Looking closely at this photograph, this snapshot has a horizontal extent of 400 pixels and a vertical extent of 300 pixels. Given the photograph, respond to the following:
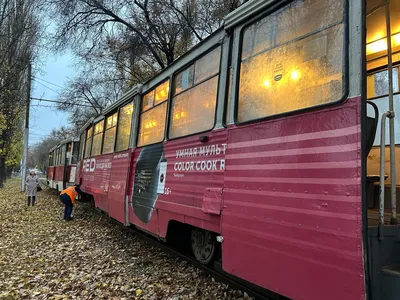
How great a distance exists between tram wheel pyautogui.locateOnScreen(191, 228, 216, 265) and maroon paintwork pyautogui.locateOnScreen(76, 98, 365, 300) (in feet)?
2.67

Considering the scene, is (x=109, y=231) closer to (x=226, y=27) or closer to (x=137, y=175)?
(x=137, y=175)

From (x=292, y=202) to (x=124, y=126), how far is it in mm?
5320

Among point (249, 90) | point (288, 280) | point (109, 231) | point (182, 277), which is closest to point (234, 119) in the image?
point (249, 90)

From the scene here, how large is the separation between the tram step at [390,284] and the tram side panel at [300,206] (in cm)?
26

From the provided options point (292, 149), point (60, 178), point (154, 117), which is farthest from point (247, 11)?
point (60, 178)

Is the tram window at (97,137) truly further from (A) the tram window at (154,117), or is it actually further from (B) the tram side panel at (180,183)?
(B) the tram side panel at (180,183)

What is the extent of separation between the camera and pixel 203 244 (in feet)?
15.9

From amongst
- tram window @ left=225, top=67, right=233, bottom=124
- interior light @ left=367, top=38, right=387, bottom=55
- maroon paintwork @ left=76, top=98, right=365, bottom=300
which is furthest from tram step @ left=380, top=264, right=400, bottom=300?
interior light @ left=367, top=38, right=387, bottom=55

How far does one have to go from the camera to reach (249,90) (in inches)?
129

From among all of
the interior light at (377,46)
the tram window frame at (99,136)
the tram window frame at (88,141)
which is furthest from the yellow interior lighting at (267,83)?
the tram window frame at (88,141)

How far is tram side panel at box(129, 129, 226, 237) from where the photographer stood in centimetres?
363

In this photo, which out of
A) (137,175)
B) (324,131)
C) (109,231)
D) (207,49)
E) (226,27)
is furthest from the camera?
(109,231)

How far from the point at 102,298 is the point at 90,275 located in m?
0.93

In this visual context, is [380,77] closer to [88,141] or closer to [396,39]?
[396,39]
